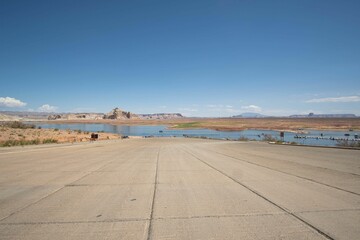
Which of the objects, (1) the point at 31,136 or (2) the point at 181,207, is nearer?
(2) the point at 181,207

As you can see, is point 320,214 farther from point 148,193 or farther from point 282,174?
point 282,174

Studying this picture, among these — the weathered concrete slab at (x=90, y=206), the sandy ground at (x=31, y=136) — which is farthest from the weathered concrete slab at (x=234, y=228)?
the sandy ground at (x=31, y=136)

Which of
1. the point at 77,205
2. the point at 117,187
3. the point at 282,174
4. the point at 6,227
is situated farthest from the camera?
the point at 282,174

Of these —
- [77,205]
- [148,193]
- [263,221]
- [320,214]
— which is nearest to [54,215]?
[77,205]

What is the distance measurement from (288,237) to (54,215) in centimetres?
436

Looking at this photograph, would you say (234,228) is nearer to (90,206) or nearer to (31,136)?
(90,206)

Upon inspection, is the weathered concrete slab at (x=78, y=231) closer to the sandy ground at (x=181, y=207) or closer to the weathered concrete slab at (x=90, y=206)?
the sandy ground at (x=181, y=207)

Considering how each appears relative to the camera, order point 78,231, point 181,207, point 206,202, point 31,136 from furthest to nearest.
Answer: point 31,136 < point 206,202 < point 181,207 < point 78,231

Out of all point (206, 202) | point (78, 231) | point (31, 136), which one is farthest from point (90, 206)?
point (31, 136)

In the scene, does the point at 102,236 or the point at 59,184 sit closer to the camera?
the point at 102,236

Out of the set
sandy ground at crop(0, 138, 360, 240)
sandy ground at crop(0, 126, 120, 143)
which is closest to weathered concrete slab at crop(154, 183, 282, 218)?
sandy ground at crop(0, 138, 360, 240)

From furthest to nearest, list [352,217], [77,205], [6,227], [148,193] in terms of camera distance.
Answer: [148,193]
[77,205]
[352,217]
[6,227]

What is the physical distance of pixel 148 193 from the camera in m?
7.28

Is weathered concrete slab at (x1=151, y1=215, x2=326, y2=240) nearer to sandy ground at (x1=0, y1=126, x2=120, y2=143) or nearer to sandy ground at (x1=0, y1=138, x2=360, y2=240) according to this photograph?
sandy ground at (x1=0, y1=138, x2=360, y2=240)
